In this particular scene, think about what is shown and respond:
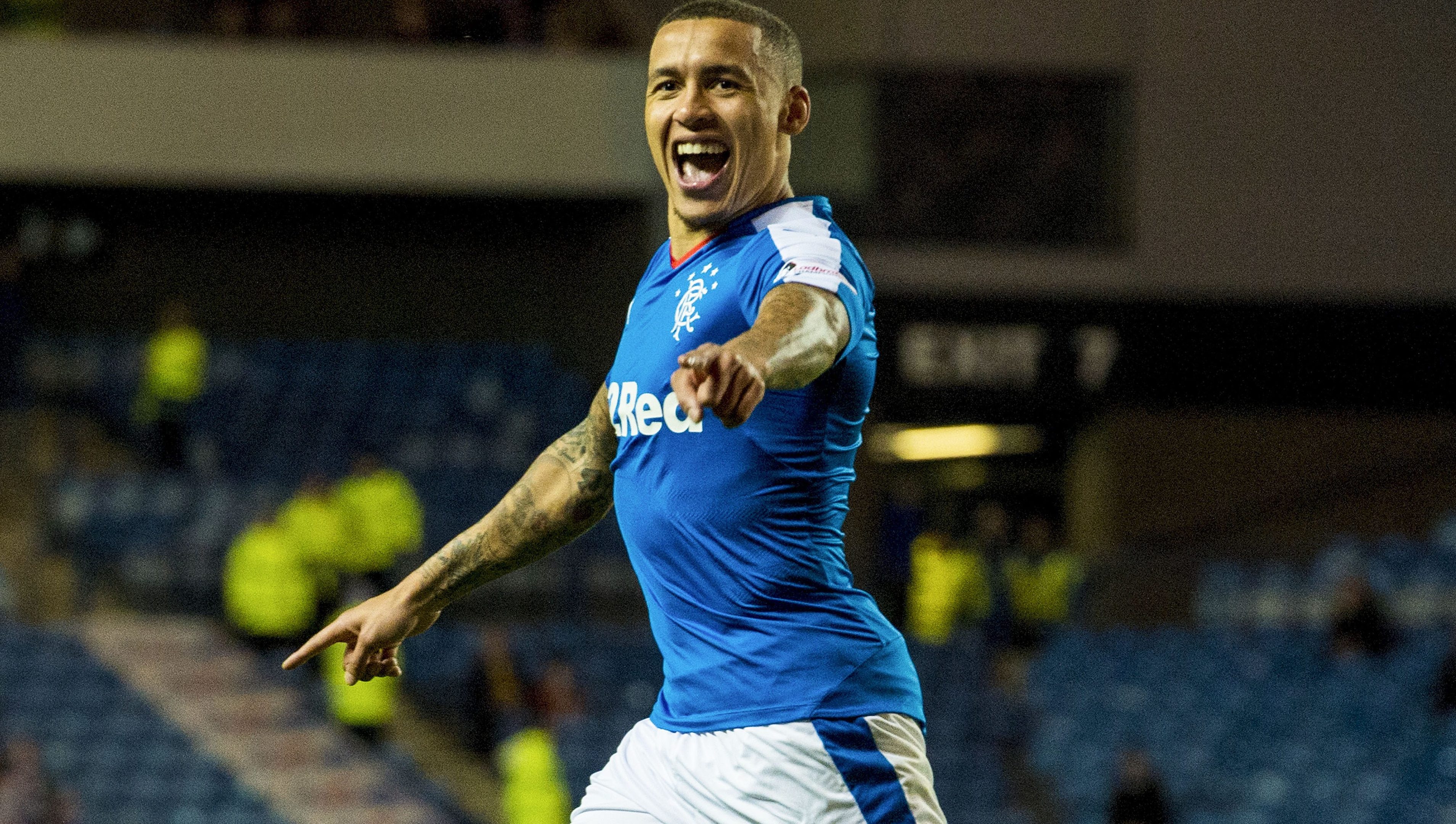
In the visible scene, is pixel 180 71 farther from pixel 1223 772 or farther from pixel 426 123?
pixel 1223 772

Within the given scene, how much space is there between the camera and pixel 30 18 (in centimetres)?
1734

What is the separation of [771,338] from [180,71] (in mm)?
15558

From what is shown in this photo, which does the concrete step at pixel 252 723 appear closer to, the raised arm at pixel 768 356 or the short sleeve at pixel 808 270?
the short sleeve at pixel 808 270

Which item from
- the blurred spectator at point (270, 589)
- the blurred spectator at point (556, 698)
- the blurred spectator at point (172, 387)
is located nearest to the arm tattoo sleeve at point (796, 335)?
the blurred spectator at point (556, 698)

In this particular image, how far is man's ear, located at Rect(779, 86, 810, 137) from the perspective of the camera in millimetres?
3145

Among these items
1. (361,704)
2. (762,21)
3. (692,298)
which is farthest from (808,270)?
(361,704)

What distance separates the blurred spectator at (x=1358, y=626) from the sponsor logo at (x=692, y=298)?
1144 centimetres

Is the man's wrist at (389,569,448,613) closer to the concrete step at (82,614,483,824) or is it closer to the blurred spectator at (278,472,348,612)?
the concrete step at (82,614,483,824)

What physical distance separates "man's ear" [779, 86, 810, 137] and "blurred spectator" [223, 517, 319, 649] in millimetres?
10593

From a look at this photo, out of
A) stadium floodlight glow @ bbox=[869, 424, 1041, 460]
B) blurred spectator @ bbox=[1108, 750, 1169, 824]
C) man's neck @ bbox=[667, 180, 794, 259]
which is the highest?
man's neck @ bbox=[667, 180, 794, 259]

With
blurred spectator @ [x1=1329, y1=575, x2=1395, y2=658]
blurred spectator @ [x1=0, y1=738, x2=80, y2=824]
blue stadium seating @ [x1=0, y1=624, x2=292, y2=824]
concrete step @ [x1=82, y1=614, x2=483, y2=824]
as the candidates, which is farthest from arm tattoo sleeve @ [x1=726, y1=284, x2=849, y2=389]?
blurred spectator @ [x1=1329, y1=575, x2=1395, y2=658]

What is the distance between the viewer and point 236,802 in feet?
36.9

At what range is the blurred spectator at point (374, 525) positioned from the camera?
550 inches

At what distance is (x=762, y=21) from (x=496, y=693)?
10110 millimetres
